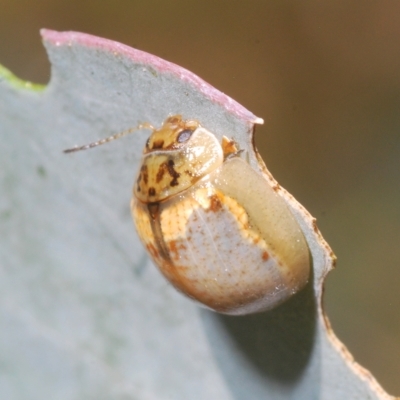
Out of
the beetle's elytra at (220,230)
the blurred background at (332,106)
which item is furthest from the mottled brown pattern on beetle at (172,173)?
the blurred background at (332,106)

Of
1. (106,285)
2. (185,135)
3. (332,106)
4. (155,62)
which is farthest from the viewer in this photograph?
(332,106)

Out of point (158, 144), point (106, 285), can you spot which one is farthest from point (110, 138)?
point (106, 285)

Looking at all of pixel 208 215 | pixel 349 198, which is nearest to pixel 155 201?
pixel 208 215

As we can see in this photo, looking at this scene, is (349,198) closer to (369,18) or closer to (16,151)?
(369,18)

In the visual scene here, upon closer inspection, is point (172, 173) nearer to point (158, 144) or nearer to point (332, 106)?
point (158, 144)

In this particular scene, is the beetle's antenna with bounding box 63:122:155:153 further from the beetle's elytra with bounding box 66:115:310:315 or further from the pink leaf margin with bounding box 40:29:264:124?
the pink leaf margin with bounding box 40:29:264:124

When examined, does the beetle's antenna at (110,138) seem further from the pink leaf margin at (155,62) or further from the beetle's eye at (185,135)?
the pink leaf margin at (155,62)
